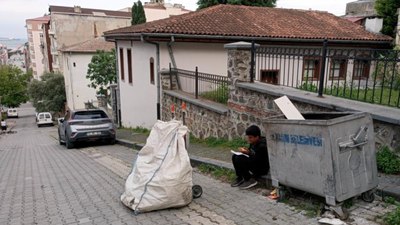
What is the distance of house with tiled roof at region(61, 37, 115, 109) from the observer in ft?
108

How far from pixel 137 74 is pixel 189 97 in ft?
18.0

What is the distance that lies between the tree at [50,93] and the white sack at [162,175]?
1575 inches

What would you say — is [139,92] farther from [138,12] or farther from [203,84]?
[138,12]

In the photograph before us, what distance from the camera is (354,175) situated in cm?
369

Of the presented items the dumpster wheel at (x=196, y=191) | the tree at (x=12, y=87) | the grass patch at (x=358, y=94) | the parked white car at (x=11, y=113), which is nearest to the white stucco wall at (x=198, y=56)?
the grass patch at (x=358, y=94)

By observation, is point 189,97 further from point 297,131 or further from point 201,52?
point 297,131

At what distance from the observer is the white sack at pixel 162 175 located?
4152 mm

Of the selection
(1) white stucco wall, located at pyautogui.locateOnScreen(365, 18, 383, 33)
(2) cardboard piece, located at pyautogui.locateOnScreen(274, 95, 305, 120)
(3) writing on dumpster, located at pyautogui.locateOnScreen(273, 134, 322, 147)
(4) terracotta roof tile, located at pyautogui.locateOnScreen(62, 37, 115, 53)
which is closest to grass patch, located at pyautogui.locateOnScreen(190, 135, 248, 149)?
(2) cardboard piece, located at pyautogui.locateOnScreen(274, 95, 305, 120)

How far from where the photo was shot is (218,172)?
5.83 metres

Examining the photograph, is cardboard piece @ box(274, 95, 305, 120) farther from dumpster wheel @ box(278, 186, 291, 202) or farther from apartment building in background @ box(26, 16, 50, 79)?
apartment building in background @ box(26, 16, 50, 79)

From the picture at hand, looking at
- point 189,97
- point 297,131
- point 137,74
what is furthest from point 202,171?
point 137,74

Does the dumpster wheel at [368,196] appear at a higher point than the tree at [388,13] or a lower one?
lower

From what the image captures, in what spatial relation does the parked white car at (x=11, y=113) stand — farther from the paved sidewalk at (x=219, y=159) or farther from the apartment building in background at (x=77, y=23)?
the paved sidewalk at (x=219, y=159)

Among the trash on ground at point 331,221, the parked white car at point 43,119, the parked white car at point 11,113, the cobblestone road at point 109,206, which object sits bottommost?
the parked white car at point 11,113
